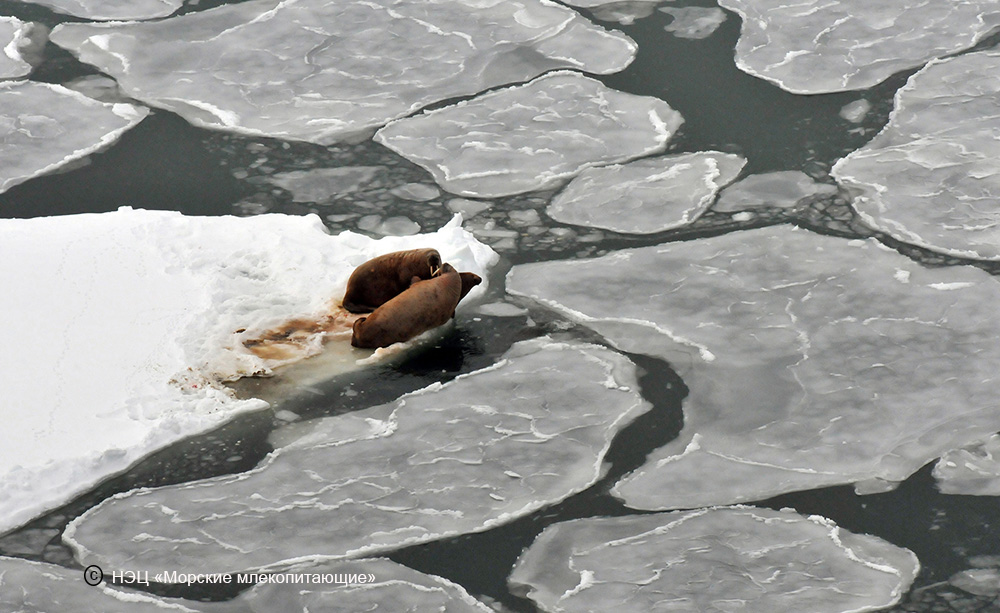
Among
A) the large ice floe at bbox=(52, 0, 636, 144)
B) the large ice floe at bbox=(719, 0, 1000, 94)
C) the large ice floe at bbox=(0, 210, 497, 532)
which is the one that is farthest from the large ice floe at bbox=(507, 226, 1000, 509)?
the large ice floe at bbox=(52, 0, 636, 144)

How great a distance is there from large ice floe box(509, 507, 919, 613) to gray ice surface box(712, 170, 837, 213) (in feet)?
5.06

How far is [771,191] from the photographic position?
4.42m

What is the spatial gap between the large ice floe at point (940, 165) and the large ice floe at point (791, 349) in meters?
0.21

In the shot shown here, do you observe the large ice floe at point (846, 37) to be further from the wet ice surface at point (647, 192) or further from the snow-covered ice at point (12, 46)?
the snow-covered ice at point (12, 46)

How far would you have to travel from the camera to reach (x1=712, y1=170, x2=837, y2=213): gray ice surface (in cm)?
435

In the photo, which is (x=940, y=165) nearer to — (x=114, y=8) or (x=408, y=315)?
(x=408, y=315)

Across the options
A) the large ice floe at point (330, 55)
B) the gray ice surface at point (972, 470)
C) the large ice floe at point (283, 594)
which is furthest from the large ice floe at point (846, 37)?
the large ice floe at point (283, 594)

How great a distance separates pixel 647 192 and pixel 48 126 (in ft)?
7.51

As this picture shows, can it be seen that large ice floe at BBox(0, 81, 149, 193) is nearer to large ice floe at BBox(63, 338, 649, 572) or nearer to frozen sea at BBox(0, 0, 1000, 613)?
frozen sea at BBox(0, 0, 1000, 613)

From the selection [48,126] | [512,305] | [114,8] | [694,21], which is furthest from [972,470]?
[114,8]

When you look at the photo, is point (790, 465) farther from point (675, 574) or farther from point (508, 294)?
point (508, 294)

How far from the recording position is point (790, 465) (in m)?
3.24

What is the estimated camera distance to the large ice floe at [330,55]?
4992 mm

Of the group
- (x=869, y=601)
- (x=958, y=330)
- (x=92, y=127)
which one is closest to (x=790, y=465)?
(x=869, y=601)
